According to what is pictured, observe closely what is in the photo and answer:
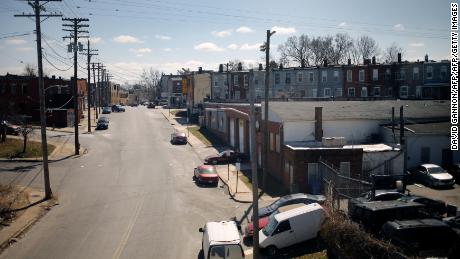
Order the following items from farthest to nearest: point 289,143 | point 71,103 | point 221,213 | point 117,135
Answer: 1. point 71,103
2. point 117,135
3. point 289,143
4. point 221,213

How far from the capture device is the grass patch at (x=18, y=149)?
4162 centimetres

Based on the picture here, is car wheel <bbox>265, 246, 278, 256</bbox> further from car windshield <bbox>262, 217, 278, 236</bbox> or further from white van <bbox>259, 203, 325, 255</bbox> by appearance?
car windshield <bbox>262, 217, 278, 236</bbox>

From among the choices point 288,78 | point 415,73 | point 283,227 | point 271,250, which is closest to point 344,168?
point 283,227

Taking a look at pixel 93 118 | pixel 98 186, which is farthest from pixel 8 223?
pixel 93 118

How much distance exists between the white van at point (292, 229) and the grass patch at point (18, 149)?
102ft

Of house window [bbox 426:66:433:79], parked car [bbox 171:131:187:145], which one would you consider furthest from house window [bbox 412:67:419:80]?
parked car [bbox 171:131:187:145]

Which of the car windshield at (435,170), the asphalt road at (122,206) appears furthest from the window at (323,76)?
the car windshield at (435,170)

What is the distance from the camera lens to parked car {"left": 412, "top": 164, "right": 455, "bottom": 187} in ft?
97.8

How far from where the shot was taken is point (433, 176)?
99.3ft

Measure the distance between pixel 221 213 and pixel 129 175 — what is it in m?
13.3

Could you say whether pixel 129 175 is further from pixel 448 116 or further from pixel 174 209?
pixel 448 116

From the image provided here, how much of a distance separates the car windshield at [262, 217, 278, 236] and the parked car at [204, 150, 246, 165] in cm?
2123

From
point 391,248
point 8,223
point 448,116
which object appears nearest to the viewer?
point 391,248

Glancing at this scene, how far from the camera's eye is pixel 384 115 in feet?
120
